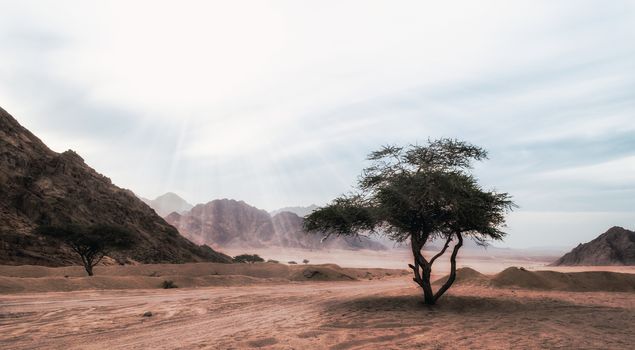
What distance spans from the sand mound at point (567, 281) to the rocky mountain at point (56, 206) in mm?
48404

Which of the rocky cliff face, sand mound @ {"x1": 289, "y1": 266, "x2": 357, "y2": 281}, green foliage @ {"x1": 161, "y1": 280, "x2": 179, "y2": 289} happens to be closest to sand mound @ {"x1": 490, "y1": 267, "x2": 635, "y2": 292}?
sand mound @ {"x1": 289, "y1": 266, "x2": 357, "y2": 281}

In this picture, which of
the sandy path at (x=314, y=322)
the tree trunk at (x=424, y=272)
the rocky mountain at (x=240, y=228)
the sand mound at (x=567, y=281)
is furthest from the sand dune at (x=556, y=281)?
the rocky mountain at (x=240, y=228)

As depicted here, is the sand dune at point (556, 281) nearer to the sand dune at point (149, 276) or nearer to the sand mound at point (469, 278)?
the sand mound at point (469, 278)

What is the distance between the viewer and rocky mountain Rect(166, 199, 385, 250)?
542 ft

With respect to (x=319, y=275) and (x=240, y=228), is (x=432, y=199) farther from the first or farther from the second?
(x=240, y=228)

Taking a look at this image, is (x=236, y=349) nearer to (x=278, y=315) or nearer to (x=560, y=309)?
(x=278, y=315)

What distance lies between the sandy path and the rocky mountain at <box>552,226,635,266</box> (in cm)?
6346

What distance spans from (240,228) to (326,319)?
543 ft

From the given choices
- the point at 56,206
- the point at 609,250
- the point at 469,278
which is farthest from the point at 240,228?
the point at 469,278

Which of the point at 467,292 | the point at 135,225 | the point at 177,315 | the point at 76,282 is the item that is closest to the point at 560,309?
the point at 467,292

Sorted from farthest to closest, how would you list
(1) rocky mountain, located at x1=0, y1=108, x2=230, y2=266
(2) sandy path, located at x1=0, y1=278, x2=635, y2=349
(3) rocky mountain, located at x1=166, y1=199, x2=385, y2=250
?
1. (3) rocky mountain, located at x1=166, y1=199, x2=385, y2=250
2. (1) rocky mountain, located at x1=0, y1=108, x2=230, y2=266
3. (2) sandy path, located at x1=0, y1=278, x2=635, y2=349

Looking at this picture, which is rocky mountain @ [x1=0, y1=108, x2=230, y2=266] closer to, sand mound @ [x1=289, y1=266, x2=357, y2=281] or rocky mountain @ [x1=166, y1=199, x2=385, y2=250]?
sand mound @ [x1=289, y1=266, x2=357, y2=281]

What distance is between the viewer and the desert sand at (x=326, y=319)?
1068 centimetres

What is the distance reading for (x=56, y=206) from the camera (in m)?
55.2
